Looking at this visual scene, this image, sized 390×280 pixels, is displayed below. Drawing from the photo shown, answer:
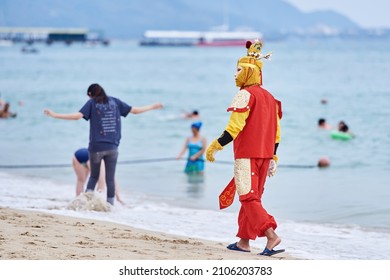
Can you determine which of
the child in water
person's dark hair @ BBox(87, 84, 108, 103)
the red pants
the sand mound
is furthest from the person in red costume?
the child in water

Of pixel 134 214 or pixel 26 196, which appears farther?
pixel 26 196

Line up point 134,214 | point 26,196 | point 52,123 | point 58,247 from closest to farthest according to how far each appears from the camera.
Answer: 1. point 58,247
2. point 134,214
3. point 26,196
4. point 52,123

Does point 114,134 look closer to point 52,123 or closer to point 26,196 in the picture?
point 26,196

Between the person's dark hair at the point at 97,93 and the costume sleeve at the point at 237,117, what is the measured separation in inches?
118

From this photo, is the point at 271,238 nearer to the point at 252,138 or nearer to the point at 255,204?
the point at 255,204

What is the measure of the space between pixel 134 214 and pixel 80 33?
174 meters

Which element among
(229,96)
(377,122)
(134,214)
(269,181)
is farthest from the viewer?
(229,96)

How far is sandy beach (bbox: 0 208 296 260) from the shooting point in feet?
25.0

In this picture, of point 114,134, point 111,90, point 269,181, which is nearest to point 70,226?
point 114,134

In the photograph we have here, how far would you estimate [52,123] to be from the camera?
93.9ft

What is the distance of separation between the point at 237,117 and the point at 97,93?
306 cm

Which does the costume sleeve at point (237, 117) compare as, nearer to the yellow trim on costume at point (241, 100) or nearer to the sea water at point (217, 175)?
the yellow trim on costume at point (241, 100)

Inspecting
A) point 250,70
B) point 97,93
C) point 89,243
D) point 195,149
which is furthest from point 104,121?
point 195,149

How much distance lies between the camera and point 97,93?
1049 centimetres
